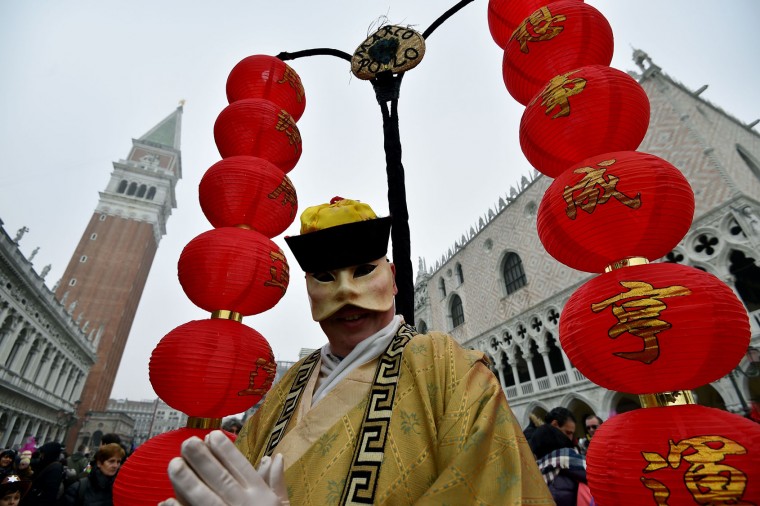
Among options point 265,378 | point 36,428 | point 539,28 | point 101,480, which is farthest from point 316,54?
point 36,428

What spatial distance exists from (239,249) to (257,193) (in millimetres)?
433

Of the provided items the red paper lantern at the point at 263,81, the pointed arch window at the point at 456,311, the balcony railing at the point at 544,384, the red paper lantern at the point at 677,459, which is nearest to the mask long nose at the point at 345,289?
the red paper lantern at the point at 677,459

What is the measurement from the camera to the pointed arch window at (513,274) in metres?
14.8

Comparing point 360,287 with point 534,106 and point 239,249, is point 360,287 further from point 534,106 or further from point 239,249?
point 534,106

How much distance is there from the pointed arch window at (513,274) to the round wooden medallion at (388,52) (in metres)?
12.9

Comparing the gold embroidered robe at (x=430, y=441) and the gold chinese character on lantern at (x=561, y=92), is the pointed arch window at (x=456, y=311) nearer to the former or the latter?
the gold chinese character on lantern at (x=561, y=92)

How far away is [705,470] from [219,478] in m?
1.51

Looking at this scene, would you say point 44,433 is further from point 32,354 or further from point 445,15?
point 445,15

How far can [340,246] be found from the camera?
1440mm

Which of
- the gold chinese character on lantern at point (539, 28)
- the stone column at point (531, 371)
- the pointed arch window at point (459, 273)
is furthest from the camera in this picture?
the pointed arch window at point (459, 273)

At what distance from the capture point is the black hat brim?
1438 mm

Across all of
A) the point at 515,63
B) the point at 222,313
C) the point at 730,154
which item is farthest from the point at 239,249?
the point at 730,154

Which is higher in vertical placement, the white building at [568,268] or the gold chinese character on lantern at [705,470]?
the white building at [568,268]

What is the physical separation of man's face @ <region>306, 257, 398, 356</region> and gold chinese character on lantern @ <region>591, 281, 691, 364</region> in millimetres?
928
